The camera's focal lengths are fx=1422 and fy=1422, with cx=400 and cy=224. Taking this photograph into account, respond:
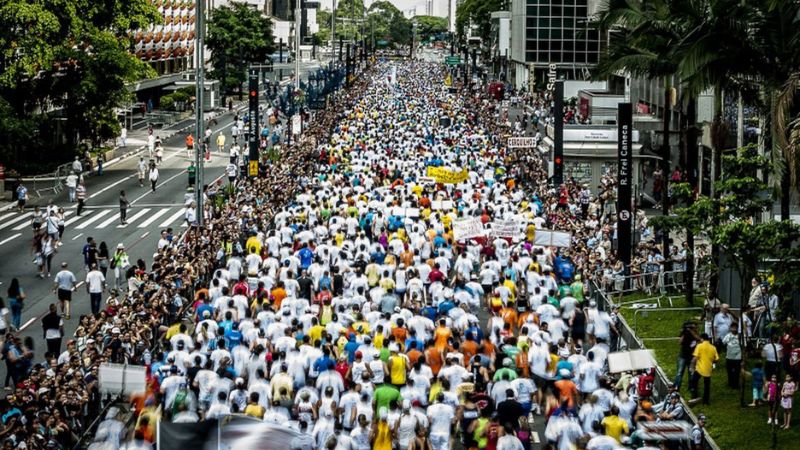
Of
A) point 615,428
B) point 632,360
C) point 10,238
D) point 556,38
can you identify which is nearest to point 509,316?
point 632,360

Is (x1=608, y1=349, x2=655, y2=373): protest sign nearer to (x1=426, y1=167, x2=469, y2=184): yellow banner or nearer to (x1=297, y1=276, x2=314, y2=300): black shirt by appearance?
(x1=297, y1=276, x2=314, y2=300): black shirt

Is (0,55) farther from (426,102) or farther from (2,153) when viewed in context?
(426,102)

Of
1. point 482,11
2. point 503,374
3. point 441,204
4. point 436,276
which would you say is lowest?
point 503,374

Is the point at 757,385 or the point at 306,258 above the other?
the point at 306,258

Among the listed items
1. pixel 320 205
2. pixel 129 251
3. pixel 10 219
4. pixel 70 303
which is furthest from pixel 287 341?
pixel 10 219

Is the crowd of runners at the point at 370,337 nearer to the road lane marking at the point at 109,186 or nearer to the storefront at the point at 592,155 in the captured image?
the storefront at the point at 592,155

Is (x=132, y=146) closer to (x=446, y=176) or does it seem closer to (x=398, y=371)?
(x=446, y=176)

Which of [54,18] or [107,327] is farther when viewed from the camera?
[54,18]
